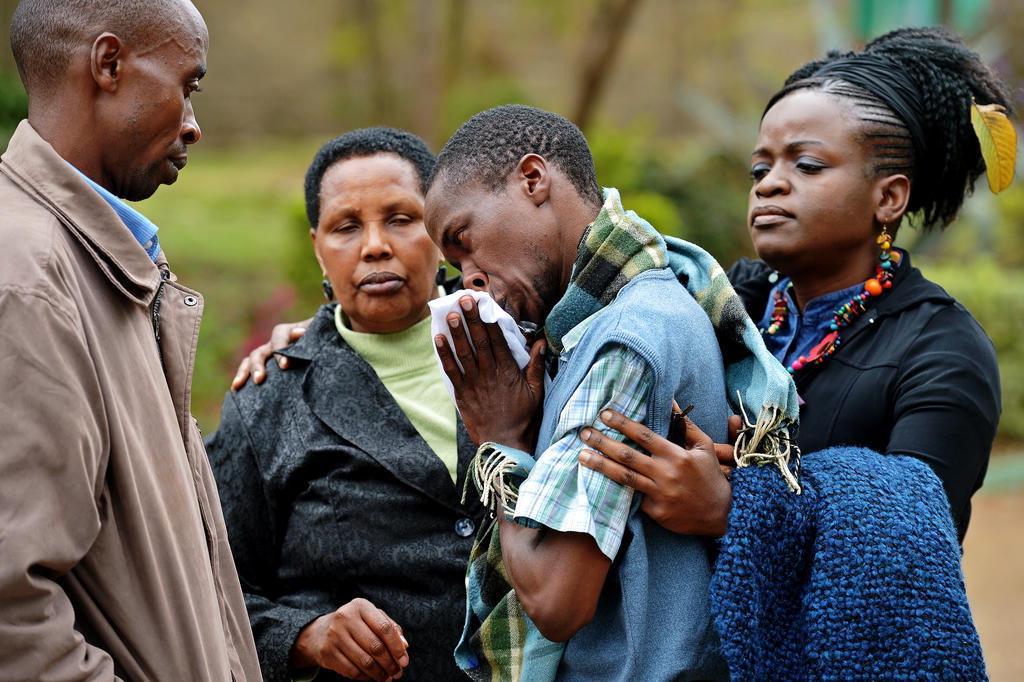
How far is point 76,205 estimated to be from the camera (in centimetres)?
188

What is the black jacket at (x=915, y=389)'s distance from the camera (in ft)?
7.77

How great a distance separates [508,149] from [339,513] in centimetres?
103

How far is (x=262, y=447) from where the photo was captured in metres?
2.78

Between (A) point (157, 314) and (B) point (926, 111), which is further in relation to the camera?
(B) point (926, 111)

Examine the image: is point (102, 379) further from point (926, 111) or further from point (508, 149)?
point (926, 111)

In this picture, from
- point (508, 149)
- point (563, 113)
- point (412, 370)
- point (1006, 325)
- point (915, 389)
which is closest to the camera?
point (508, 149)

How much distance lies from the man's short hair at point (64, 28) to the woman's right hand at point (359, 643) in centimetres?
132

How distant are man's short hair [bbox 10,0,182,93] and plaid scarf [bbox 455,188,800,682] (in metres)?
0.92

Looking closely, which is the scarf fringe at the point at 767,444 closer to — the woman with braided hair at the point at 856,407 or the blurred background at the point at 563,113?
the woman with braided hair at the point at 856,407

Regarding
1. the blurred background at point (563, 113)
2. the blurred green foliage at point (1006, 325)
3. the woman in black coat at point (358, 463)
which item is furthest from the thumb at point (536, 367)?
the blurred green foliage at point (1006, 325)

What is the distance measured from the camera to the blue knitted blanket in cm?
193

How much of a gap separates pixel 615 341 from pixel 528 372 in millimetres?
301

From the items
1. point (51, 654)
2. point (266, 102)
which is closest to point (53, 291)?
point (51, 654)

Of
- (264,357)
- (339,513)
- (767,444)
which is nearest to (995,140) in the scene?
(767,444)
